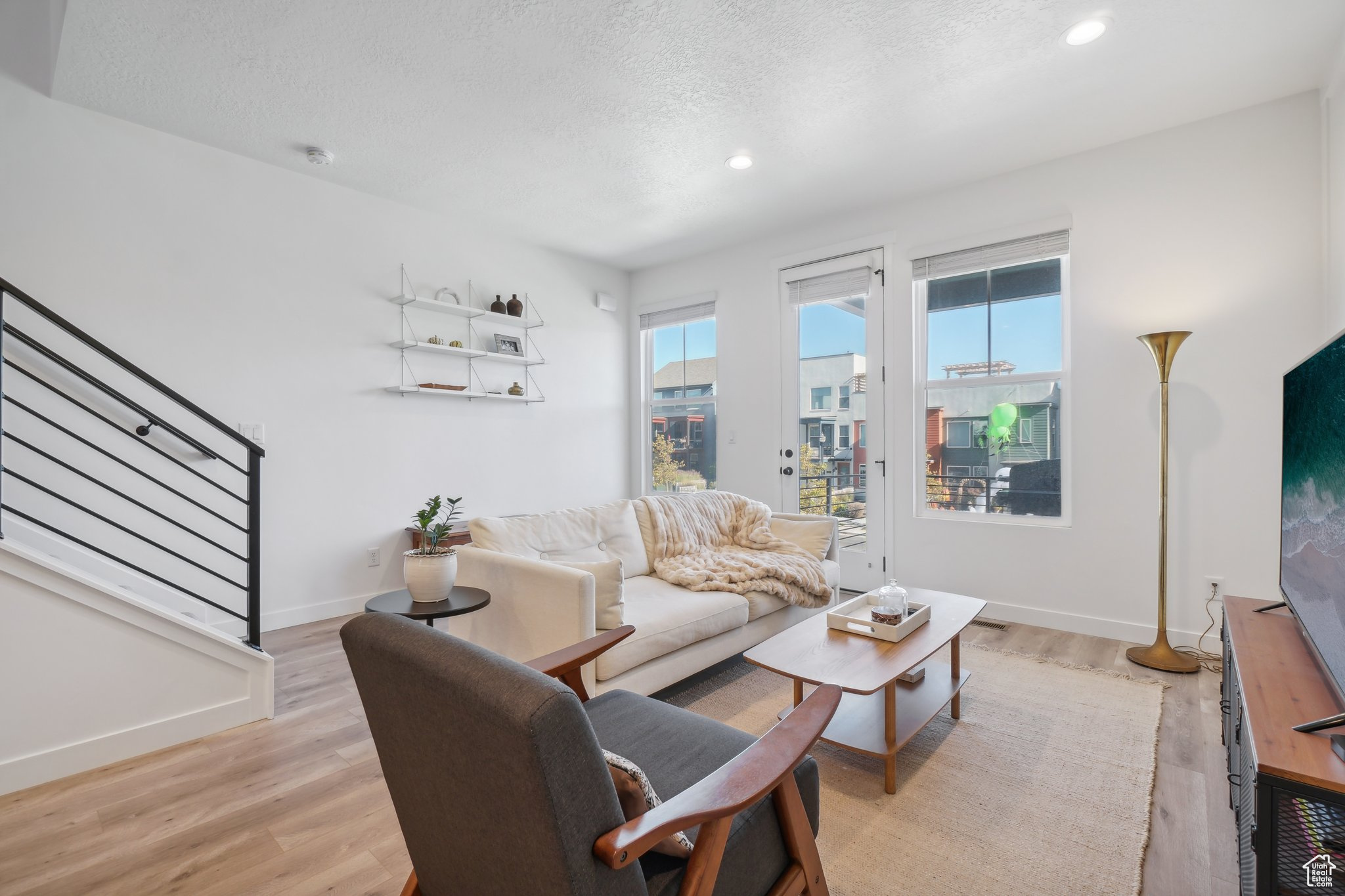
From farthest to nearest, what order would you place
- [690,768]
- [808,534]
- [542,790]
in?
[808,534] < [690,768] < [542,790]

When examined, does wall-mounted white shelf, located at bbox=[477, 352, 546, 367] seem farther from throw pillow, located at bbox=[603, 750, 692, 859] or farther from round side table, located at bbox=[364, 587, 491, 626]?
throw pillow, located at bbox=[603, 750, 692, 859]

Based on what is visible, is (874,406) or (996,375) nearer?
(996,375)

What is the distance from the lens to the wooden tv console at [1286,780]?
102 cm

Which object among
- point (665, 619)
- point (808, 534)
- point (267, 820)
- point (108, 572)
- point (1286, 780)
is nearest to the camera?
point (1286, 780)

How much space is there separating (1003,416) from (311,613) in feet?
14.2

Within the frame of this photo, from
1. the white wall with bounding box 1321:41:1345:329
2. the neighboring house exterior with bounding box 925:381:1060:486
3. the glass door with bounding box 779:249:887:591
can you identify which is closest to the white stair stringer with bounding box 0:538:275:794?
the glass door with bounding box 779:249:887:591

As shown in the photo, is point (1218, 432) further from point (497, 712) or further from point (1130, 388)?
point (497, 712)

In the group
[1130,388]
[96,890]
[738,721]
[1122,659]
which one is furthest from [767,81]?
[96,890]

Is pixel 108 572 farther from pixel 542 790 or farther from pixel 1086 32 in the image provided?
pixel 1086 32

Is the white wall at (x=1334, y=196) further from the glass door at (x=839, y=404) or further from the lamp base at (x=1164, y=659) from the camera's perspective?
the glass door at (x=839, y=404)

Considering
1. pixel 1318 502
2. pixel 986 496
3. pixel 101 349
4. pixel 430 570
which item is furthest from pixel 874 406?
pixel 101 349

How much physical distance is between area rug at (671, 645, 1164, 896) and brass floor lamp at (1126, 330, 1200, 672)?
27 cm

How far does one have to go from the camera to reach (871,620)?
7.22ft

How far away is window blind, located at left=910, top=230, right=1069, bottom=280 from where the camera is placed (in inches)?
137
